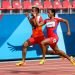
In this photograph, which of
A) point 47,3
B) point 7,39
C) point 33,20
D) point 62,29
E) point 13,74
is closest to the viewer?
point 13,74

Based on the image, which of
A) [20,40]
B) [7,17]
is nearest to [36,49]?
[20,40]

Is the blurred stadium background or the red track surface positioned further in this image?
the blurred stadium background

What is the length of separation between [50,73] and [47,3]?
30.6 ft

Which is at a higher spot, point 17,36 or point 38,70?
point 17,36

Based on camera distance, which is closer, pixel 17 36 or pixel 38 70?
pixel 38 70

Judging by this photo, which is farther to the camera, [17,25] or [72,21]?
[72,21]

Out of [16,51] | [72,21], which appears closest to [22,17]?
[16,51]

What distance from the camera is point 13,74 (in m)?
8.59

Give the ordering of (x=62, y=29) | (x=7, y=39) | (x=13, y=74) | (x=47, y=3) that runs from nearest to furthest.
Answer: (x=13, y=74) < (x=7, y=39) < (x=62, y=29) < (x=47, y=3)

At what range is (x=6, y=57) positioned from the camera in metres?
12.6

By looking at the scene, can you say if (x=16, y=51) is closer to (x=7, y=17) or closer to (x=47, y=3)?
(x=7, y=17)

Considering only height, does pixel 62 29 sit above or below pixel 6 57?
above

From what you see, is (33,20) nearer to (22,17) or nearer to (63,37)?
(22,17)

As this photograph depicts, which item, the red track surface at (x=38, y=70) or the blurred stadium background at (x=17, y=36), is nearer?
the red track surface at (x=38, y=70)
